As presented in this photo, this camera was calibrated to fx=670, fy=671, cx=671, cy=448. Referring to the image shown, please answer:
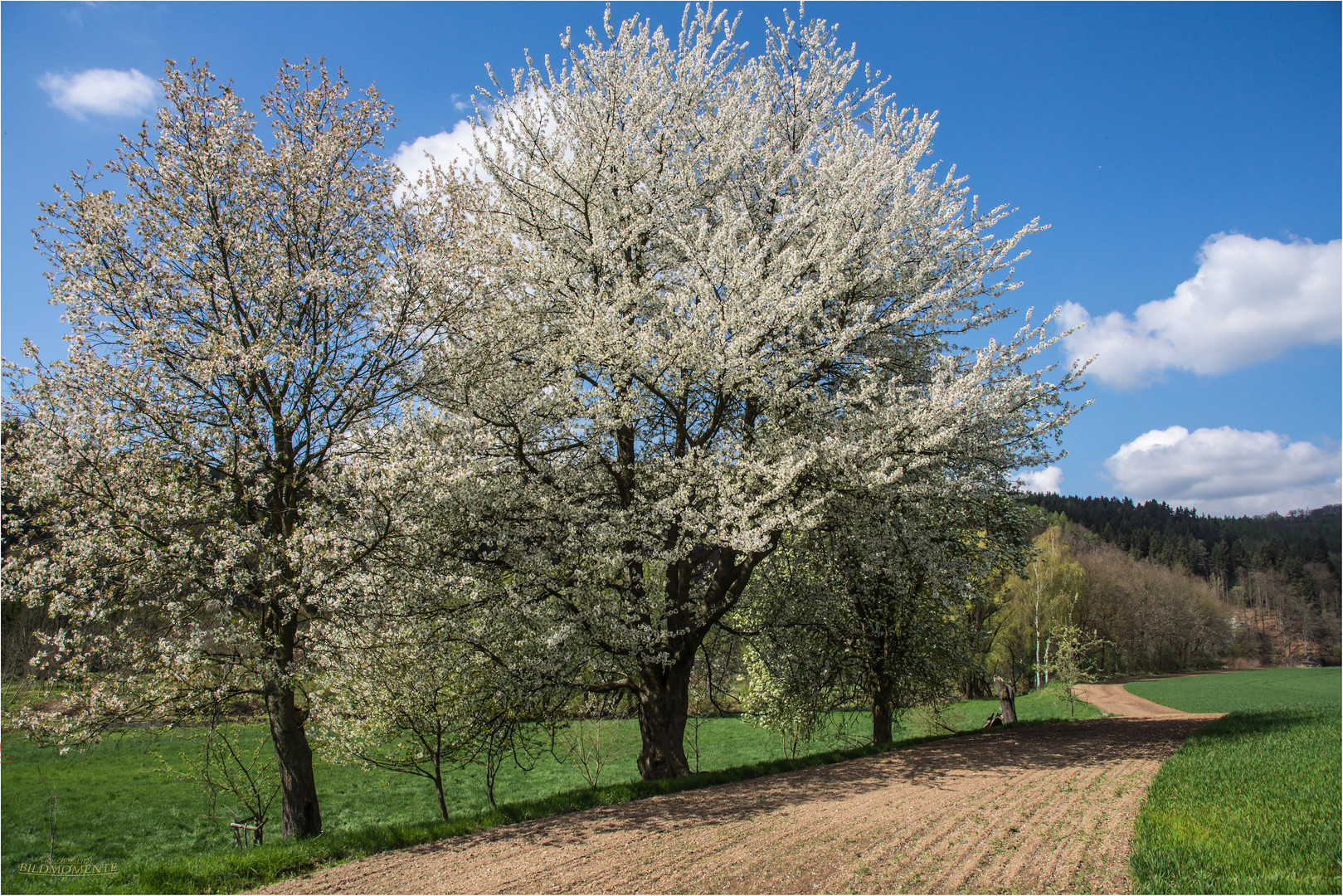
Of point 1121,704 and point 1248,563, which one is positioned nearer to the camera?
point 1121,704

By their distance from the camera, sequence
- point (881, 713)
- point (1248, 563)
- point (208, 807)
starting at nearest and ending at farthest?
point (208, 807), point (881, 713), point (1248, 563)

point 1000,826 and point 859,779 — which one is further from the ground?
point 1000,826

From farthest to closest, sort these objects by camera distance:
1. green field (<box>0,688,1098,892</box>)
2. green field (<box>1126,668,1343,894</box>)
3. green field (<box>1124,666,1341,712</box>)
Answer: green field (<box>1124,666,1341,712</box>) → green field (<box>0,688,1098,892</box>) → green field (<box>1126,668,1343,894</box>)

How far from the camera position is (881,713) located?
54.1ft

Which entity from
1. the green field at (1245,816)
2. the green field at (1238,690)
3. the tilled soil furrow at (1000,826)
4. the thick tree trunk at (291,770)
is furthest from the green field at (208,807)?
the green field at (1238,690)

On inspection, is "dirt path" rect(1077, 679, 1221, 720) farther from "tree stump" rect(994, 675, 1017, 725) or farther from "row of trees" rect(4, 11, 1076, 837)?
"row of trees" rect(4, 11, 1076, 837)

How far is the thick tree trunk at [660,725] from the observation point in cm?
1202

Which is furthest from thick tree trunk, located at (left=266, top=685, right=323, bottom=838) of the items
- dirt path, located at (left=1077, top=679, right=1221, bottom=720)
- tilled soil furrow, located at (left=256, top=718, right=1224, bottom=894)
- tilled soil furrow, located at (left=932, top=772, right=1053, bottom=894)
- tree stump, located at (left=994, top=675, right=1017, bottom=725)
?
dirt path, located at (left=1077, top=679, right=1221, bottom=720)

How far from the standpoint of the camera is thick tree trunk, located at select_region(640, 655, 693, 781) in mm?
12023

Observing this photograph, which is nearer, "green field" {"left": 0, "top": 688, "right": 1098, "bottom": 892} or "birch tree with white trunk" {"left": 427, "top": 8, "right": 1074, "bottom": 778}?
"green field" {"left": 0, "top": 688, "right": 1098, "bottom": 892}

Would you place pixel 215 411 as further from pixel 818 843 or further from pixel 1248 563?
pixel 1248 563

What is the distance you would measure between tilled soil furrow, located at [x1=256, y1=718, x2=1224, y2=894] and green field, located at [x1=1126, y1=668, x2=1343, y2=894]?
352mm

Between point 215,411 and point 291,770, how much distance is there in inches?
203

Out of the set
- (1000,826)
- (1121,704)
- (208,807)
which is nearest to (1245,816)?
(1000,826)
